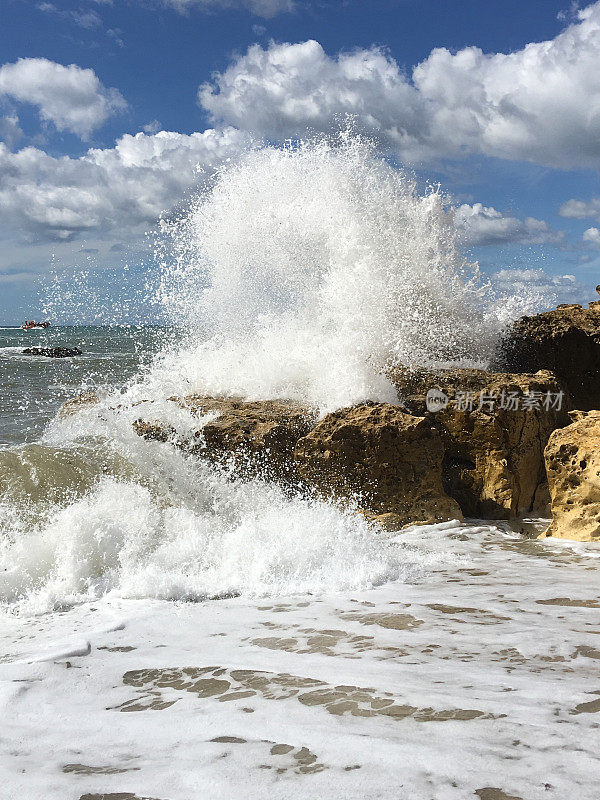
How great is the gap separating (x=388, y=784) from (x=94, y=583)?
235cm

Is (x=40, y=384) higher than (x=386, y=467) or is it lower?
higher

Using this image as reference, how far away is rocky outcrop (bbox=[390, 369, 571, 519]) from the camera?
16.0 feet

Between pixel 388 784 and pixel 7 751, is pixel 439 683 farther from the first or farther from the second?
pixel 7 751

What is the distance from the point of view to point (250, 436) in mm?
4758

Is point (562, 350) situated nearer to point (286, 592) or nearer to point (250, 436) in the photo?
point (250, 436)

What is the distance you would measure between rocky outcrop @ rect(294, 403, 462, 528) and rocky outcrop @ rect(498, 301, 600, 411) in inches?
70.7

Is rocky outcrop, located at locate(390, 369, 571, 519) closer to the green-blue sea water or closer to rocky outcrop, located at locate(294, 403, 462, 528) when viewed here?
rocky outcrop, located at locate(294, 403, 462, 528)

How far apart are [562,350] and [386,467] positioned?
105 inches

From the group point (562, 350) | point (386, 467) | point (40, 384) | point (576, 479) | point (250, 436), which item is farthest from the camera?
point (40, 384)

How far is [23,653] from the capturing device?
2.69 metres

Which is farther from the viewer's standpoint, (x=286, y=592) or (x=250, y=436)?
(x=250, y=436)

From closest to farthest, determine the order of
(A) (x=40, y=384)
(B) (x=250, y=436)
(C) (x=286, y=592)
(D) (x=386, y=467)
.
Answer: (C) (x=286, y=592) → (D) (x=386, y=467) → (B) (x=250, y=436) → (A) (x=40, y=384)

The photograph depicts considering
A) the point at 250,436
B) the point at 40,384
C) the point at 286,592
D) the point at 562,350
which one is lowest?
the point at 286,592

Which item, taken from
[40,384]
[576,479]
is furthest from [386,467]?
[40,384]
